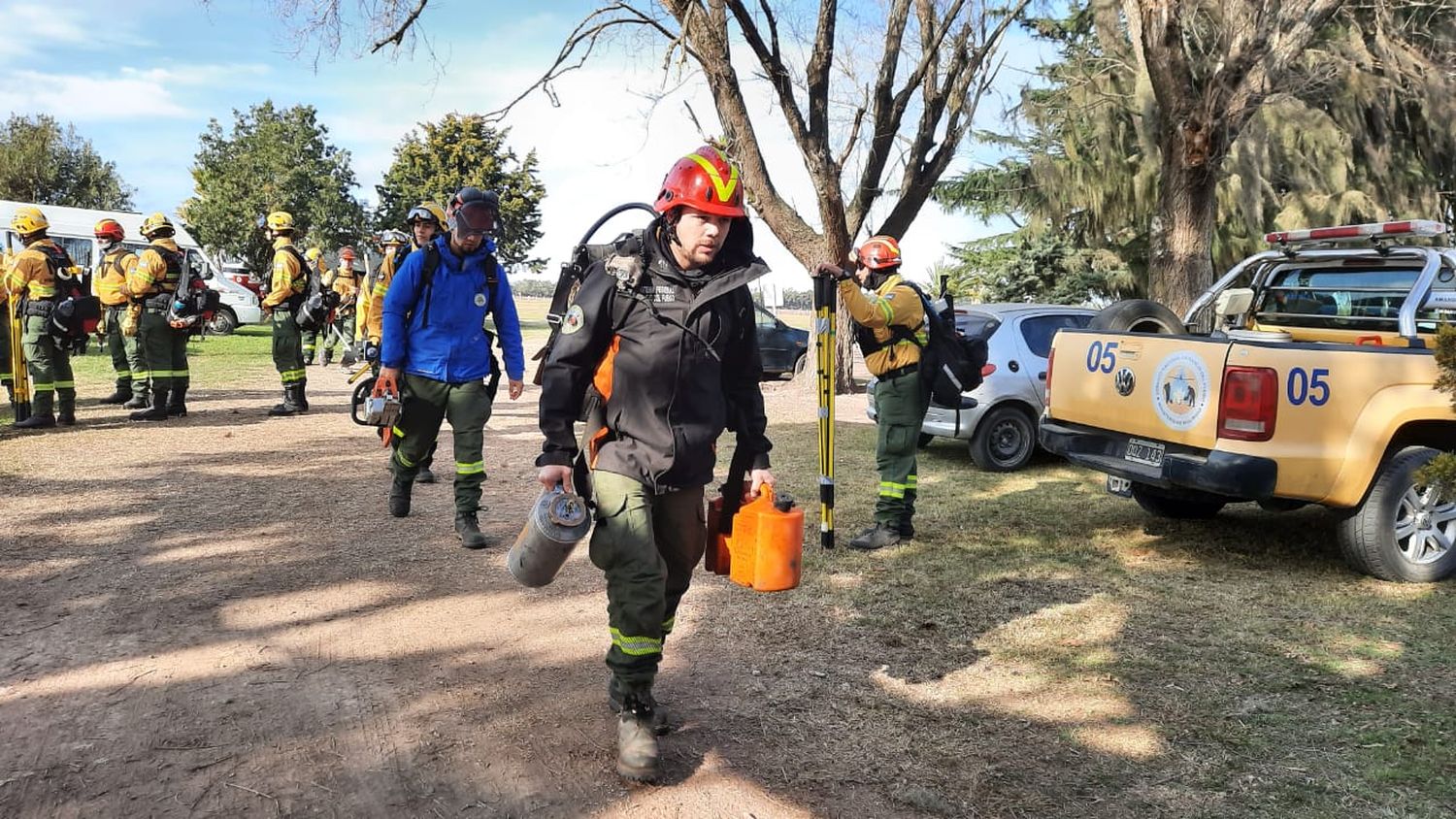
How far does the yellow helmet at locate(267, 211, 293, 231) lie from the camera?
10828mm

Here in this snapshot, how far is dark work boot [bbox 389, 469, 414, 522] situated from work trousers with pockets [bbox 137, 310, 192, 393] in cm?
577

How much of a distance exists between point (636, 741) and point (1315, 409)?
12.9 ft

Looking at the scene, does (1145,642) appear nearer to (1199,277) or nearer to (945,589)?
(945,589)

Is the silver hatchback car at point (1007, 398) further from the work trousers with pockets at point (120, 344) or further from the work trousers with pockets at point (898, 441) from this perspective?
the work trousers with pockets at point (120, 344)

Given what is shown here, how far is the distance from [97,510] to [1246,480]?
7130mm

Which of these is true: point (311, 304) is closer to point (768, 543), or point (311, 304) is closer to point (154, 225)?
point (154, 225)

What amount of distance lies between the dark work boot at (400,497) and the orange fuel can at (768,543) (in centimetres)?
362

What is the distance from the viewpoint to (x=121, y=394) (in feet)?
40.6

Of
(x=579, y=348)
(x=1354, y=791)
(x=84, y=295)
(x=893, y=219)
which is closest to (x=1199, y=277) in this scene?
(x=893, y=219)

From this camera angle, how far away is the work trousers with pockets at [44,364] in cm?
994

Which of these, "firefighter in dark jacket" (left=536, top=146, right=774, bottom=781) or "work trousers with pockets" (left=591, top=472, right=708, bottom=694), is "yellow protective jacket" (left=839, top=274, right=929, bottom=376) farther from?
"work trousers with pockets" (left=591, top=472, right=708, bottom=694)

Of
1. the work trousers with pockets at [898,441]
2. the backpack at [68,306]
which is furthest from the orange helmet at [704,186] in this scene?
the backpack at [68,306]

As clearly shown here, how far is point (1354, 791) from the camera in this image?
10.3 ft

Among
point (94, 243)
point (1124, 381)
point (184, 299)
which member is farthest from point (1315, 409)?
point (94, 243)
